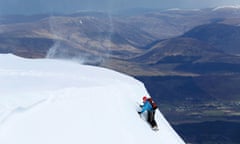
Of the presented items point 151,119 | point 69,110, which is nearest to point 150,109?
point 151,119

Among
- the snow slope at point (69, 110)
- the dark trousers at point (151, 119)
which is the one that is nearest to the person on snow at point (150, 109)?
the dark trousers at point (151, 119)

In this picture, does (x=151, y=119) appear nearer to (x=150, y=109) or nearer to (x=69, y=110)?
(x=150, y=109)

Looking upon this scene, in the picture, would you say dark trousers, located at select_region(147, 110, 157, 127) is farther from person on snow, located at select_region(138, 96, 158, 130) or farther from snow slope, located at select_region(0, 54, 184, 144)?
snow slope, located at select_region(0, 54, 184, 144)

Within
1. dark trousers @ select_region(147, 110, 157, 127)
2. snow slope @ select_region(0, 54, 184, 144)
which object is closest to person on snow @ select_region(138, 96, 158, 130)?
dark trousers @ select_region(147, 110, 157, 127)

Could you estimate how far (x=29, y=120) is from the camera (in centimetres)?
1839

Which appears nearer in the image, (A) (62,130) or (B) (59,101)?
(A) (62,130)

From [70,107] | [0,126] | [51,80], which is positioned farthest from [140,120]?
Result: [0,126]

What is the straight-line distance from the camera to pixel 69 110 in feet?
73.0

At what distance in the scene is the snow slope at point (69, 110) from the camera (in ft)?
58.7

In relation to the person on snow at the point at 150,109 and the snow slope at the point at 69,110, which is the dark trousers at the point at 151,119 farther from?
the snow slope at the point at 69,110

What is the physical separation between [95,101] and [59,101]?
3.64 metres

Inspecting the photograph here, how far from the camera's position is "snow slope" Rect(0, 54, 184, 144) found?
17.9 m

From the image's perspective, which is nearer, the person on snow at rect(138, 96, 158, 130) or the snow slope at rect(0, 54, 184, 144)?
the snow slope at rect(0, 54, 184, 144)

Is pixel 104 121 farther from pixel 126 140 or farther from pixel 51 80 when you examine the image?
pixel 51 80
